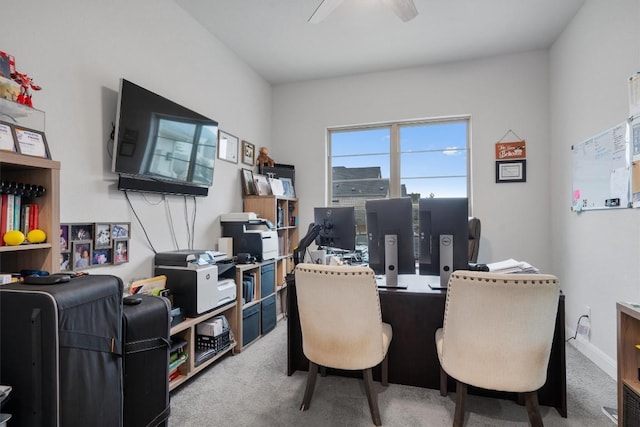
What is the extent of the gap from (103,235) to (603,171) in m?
3.77

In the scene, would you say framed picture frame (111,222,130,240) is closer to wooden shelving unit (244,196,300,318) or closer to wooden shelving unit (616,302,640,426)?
wooden shelving unit (244,196,300,318)

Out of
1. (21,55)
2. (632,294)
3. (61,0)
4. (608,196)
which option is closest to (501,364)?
(632,294)

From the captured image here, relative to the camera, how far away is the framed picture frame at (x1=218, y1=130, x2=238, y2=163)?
3340 mm

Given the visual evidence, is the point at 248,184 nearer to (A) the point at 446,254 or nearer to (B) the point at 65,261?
(B) the point at 65,261

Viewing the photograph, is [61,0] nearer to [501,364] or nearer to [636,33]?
[501,364]

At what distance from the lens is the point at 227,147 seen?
3.46 m

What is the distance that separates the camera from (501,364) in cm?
155

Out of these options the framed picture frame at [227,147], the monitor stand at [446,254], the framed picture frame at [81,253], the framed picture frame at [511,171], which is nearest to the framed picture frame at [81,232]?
the framed picture frame at [81,253]

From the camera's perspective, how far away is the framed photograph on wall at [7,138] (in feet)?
4.23

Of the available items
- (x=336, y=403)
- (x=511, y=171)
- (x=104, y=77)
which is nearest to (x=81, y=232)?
(x=104, y=77)

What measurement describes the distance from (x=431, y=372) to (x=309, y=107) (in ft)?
11.8

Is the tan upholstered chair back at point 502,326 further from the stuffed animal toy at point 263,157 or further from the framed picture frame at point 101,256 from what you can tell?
the stuffed animal toy at point 263,157

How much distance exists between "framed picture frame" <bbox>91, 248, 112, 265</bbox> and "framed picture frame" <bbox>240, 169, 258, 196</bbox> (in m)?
1.80

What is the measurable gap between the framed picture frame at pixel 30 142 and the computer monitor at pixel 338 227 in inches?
72.0
